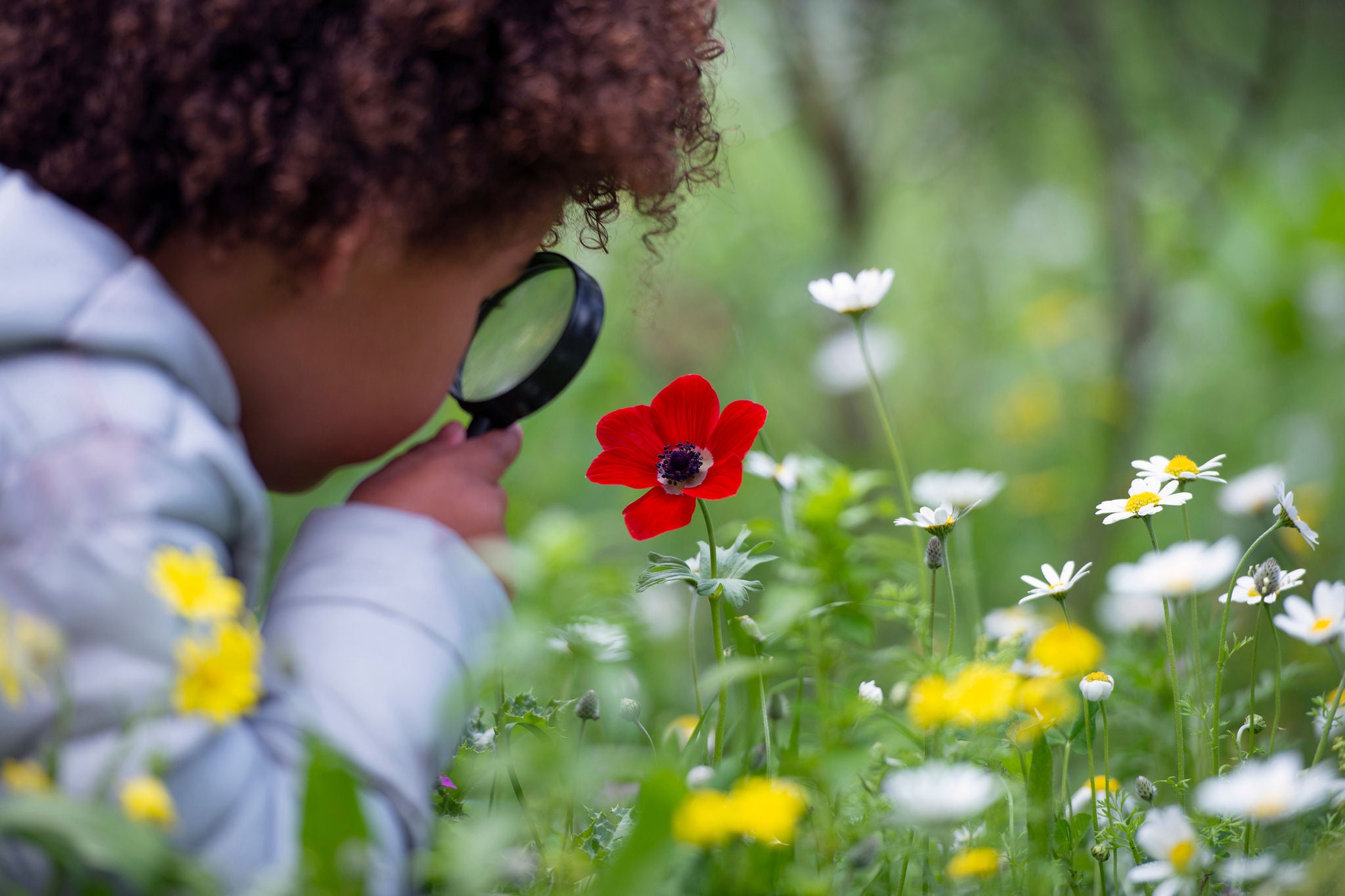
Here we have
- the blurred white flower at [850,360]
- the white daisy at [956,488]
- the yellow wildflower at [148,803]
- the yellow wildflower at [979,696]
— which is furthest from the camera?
the blurred white flower at [850,360]

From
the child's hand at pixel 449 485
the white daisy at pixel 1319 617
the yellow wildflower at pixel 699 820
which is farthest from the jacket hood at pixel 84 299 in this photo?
the white daisy at pixel 1319 617

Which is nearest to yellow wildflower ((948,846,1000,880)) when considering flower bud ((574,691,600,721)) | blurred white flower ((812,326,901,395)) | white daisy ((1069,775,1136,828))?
white daisy ((1069,775,1136,828))

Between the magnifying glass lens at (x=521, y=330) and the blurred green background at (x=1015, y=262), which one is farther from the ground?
the blurred green background at (x=1015, y=262)

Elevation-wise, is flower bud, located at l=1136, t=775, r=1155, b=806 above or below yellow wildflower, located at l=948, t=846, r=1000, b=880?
above

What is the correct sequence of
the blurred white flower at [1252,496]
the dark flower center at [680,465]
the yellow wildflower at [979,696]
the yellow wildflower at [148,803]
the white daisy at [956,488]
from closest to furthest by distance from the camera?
the yellow wildflower at [148,803], the yellow wildflower at [979,696], the dark flower center at [680,465], the white daisy at [956,488], the blurred white flower at [1252,496]

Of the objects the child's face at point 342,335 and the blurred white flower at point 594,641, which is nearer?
the blurred white flower at point 594,641

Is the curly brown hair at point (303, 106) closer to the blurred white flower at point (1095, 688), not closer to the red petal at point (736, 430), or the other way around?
the red petal at point (736, 430)

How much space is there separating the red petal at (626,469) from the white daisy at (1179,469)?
0.31 m

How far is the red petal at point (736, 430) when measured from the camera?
76 centimetres

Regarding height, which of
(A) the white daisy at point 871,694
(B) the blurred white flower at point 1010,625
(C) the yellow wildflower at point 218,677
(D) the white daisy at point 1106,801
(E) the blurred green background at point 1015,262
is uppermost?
(E) the blurred green background at point 1015,262

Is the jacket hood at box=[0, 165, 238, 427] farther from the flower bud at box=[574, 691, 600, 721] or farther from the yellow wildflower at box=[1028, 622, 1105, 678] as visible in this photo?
the yellow wildflower at box=[1028, 622, 1105, 678]

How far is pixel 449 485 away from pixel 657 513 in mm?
139

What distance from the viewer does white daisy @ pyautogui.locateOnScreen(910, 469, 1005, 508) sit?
0.88 m

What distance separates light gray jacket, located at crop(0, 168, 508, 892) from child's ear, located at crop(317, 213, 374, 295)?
0.30 ft
